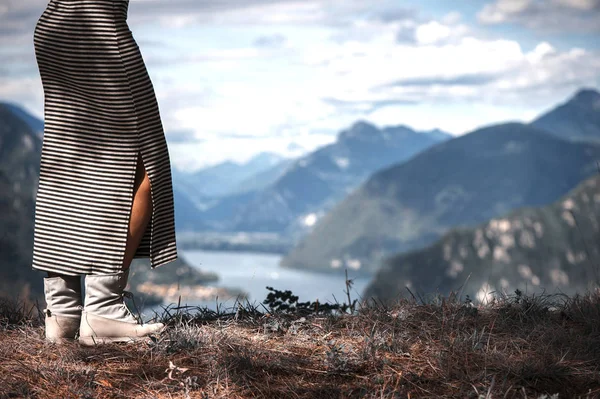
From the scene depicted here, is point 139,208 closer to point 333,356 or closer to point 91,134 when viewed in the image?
point 91,134

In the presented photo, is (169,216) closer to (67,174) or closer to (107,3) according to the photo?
(67,174)

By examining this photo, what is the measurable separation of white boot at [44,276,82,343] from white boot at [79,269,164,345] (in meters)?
0.11

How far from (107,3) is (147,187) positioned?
104cm

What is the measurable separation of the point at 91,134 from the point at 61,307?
3.40 ft

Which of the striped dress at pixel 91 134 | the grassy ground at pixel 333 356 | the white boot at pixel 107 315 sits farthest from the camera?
the white boot at pixel 107 315

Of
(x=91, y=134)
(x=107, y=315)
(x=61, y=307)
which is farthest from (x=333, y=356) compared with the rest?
(x=91, y=134)

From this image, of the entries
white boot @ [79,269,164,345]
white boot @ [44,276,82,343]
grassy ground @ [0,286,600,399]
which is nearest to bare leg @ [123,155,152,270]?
white boot @ [79,269,164,345]

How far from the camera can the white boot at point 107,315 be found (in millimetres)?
4070

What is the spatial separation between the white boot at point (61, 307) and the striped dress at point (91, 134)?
0.46 feet

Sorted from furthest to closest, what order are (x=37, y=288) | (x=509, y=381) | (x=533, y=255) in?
(x=533, y=255)
(x=37, y=288)
(x=509, y=381)

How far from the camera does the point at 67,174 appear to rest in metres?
4.04

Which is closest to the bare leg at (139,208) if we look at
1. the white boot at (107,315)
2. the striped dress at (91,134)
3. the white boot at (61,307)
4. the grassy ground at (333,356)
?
the striped dress at (91,134)

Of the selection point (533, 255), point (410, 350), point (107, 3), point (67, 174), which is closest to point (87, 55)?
point (107, 3)

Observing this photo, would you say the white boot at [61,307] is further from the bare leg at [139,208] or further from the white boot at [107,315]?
the bare leg at [139,208]
